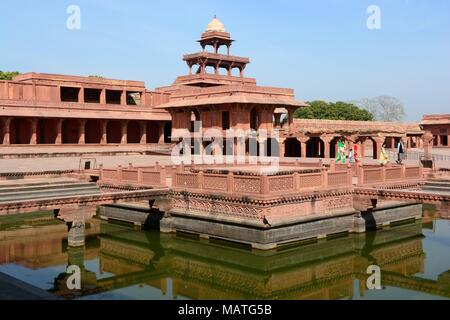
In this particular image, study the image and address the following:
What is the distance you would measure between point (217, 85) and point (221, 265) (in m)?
31.1

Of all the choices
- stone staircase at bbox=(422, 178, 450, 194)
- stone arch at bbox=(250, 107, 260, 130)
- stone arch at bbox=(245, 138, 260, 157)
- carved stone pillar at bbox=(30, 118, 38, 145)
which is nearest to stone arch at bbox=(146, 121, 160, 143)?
carved stone pillar at bbox=(30, 118, 38, 145)

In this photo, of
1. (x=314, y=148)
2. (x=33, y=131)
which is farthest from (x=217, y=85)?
(x=33, y=131)

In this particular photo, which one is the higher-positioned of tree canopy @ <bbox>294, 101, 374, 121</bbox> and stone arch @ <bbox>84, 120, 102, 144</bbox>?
tree canopy @ <bbox>294, 101, 374, 121</bbox>

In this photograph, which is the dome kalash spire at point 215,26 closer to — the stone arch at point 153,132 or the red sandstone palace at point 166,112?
the red sandstone palace at point 166,112

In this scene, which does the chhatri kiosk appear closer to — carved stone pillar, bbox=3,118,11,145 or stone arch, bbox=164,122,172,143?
stone arch, bbox=164,122,172,143

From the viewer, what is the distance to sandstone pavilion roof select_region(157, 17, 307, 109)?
3425cm

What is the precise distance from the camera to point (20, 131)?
36.7 meters

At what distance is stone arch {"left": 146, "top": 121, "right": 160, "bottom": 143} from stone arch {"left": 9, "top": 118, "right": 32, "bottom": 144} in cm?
1029

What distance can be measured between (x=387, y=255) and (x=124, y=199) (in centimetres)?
868

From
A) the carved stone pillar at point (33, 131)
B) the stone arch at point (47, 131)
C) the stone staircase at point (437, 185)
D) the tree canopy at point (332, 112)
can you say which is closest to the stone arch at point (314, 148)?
the stone staircase at point (437, 185)

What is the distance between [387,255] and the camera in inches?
667

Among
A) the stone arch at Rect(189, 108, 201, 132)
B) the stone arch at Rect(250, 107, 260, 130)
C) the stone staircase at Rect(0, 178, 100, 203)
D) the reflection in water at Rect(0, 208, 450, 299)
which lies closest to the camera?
the reflection in water at Rect(0, 208, 450, 299)

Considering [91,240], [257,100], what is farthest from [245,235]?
[257,100]

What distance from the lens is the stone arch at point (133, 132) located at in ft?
143
